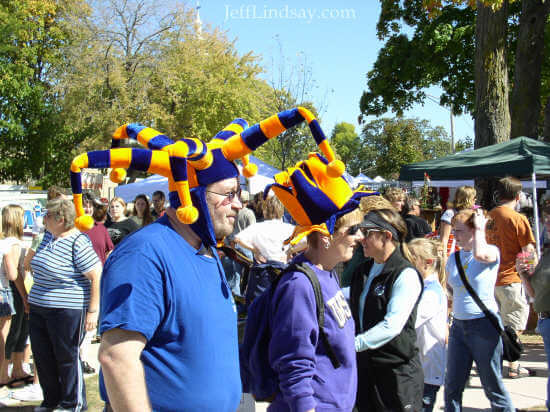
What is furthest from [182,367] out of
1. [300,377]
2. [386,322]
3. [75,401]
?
[75,401]

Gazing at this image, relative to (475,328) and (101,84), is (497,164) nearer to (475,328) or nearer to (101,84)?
(475,328)

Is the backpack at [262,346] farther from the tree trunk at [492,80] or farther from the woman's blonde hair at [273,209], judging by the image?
the tree trunk at [492,80]

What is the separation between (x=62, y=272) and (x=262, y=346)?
2.64 meters

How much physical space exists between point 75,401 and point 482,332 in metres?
3.39

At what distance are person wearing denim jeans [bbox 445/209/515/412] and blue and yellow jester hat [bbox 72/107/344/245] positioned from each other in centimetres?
218

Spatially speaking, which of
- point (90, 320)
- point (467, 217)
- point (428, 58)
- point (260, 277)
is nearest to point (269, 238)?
point (260, 277)

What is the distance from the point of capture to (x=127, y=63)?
21.9 m

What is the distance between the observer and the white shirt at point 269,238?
560 cm

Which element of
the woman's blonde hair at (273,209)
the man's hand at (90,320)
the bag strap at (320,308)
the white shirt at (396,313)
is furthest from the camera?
the woman's blonde hair at (273,209)

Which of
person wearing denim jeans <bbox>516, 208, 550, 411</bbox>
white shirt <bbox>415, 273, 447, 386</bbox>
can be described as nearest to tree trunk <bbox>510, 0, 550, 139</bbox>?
person wearing denim jeans <bbox>516, 208, 550, 411</bbox>

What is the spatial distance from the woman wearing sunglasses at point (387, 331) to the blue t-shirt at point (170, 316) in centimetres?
117

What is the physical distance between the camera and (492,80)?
1055 centimetres

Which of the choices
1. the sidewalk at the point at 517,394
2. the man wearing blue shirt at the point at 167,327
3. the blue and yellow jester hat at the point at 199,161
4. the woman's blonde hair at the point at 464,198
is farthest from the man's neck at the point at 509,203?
the man wearing blue shirt at the point at 167,327

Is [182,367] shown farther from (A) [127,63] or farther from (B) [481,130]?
(A) [127,63]
